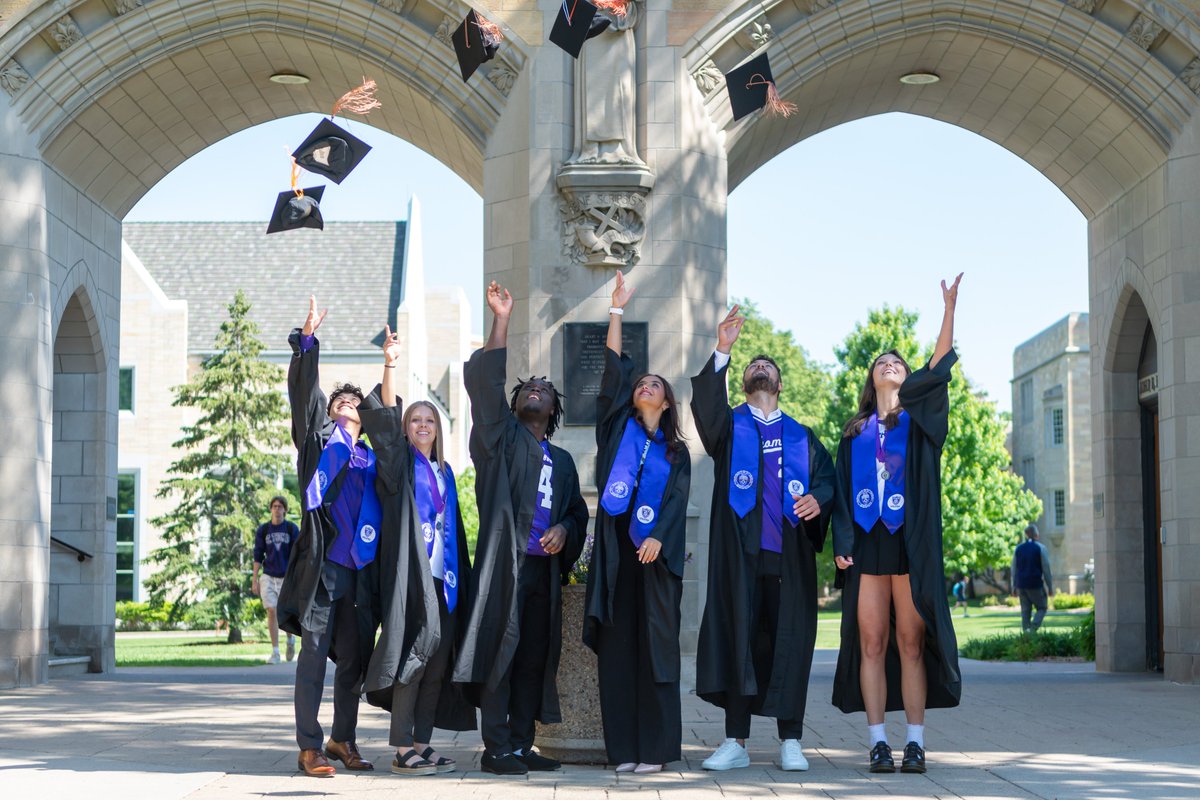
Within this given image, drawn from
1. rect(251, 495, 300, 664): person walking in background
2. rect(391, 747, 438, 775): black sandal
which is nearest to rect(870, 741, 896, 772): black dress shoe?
rect(391, 747, 438, 775): black sandal

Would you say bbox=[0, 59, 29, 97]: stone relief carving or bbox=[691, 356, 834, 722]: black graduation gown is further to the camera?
bbox=[0, 59, 29, 97]: stone relief carving

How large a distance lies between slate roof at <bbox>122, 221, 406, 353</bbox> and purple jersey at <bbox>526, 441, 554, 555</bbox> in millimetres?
32501

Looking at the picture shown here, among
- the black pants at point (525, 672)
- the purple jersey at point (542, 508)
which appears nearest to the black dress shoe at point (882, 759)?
the black pants at point (525, 672)

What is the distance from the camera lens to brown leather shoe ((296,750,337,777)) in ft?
23.6

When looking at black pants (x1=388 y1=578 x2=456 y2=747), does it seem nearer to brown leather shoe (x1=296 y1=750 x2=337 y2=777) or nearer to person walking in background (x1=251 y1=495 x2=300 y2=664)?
brown leather shoe (x1=296 y1=750 x2=337 y2=777)

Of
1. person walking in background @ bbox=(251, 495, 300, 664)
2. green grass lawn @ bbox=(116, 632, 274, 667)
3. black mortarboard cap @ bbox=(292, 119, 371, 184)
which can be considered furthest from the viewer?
green grass lawn @ bbox=(116, 632, 274, 667)

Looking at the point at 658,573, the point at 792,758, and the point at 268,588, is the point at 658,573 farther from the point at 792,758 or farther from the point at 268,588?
the point at 268,588

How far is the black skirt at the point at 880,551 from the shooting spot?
766 centimetres

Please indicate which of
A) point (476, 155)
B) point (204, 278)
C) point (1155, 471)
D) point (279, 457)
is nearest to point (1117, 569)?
point (1155, 471)

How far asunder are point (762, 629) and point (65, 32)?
8.26 meters

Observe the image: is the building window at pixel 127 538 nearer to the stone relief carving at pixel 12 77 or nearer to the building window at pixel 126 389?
the building window at pixel 126 389

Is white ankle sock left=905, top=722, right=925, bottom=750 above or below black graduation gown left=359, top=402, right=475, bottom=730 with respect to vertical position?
below

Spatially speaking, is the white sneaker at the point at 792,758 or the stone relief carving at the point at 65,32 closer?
the white sneaker at the point at 792,758

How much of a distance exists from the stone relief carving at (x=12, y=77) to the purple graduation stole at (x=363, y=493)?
668 cm
